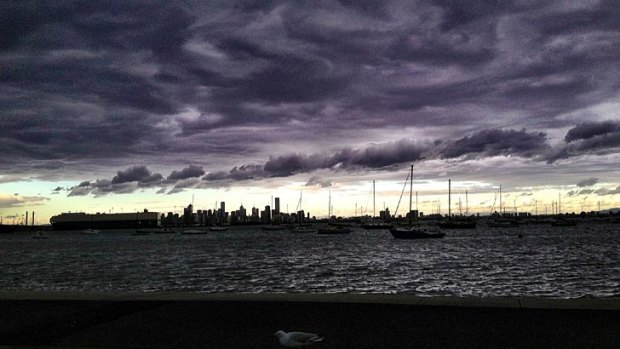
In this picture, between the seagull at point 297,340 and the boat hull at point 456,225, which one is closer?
the seagull at point 297,340

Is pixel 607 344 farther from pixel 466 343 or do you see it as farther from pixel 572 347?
pixel 466 343

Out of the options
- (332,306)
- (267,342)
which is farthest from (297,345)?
(332,306)

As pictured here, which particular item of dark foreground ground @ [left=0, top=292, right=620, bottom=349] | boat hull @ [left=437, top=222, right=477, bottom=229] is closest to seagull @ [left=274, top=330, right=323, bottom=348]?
dark foreground ground @ [left=0, top=292, right=620, bottom=349]

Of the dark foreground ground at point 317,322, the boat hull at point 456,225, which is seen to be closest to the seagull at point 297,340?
the dark foreground ground at point 317,322

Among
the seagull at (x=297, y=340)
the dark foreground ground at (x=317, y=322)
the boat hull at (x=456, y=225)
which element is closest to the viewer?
the seagull at (x=297, y=340)

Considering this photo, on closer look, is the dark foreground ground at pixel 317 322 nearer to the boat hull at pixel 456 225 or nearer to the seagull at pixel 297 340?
the seagull at pixel 297 340

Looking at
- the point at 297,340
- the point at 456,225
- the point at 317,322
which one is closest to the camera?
the point at 297,340

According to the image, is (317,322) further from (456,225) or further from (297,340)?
(456,225)

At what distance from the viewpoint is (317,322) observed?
32.1ft

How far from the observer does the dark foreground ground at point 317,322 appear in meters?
8.62

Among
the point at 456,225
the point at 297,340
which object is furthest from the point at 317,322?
the point at 456,225

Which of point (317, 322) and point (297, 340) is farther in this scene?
point (317, 322)

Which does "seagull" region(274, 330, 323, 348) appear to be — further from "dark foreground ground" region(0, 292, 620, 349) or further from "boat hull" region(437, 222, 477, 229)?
"boat hull" region(437, 222, 477, 229)

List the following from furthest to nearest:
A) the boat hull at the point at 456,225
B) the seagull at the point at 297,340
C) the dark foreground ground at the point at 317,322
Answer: the boat hull at the point at 456,225
the dark foreground ground at the point at 317,322
the seagull at the point at 297,340
